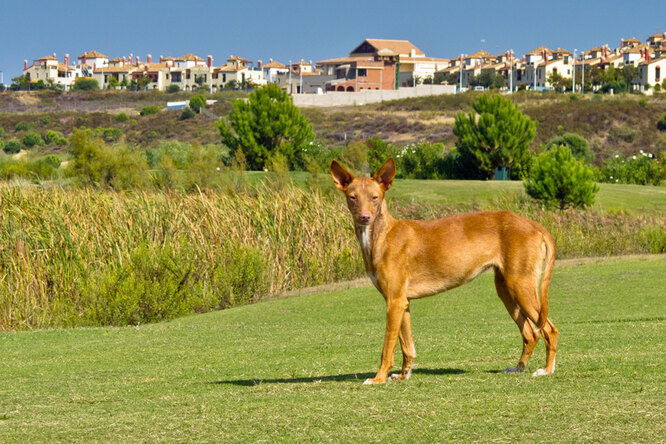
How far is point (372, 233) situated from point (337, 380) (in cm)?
126

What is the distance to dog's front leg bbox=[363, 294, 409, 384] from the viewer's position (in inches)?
235

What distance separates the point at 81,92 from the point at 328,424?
121581mm

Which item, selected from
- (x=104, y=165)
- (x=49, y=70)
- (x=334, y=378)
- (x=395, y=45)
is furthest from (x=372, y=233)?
(x=49, y=70)

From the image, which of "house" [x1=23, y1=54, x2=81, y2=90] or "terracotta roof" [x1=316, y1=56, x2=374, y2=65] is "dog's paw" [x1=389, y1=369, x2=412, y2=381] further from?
"house" [x1=23, y1=54, x2=81, y2=90]

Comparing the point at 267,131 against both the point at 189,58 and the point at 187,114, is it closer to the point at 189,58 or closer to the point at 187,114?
the point at 187,114

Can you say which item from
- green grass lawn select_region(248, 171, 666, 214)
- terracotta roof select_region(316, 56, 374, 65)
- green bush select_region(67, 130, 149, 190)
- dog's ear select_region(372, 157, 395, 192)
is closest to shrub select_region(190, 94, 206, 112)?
terracotta roof select_region(316, 56, 374, 65)

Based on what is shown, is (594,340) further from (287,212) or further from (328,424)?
(287,212)

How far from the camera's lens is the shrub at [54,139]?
260 feet

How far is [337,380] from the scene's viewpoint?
21.9ft

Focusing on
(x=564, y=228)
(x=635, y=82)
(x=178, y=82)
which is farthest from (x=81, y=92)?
(x=564, y=228)

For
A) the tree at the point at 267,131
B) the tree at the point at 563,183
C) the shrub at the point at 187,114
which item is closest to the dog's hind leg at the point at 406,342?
the tree at the point at 563,183

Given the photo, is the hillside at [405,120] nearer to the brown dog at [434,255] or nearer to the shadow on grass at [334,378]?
the shadow on grass at [334,378]

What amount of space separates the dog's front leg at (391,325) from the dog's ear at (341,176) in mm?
812

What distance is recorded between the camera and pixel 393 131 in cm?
8181
